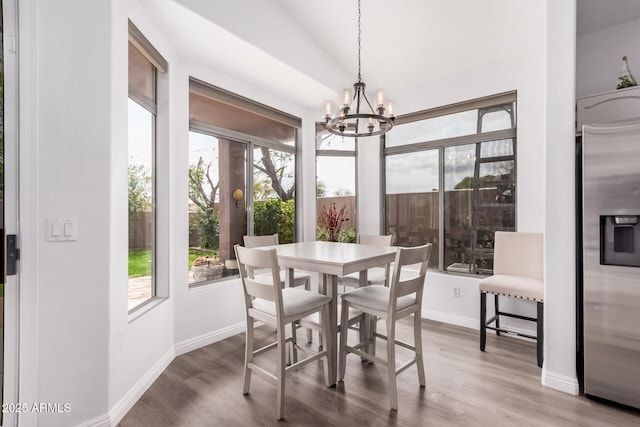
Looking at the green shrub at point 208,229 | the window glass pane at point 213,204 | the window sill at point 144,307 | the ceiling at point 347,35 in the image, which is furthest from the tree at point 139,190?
the ceiling at point 347,35

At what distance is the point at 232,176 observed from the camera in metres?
3.47

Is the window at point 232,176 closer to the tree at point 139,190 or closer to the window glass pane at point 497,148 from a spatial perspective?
the tree at point 139,190

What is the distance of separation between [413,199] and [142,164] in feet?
10.0

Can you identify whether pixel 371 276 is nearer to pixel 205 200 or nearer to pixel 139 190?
pixel 205 200

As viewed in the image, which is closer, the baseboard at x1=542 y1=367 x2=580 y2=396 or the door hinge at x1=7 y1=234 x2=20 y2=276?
the door hinge at x1=7 y1=234 x2=20 y2=276

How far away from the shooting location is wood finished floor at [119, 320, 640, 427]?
1.87m

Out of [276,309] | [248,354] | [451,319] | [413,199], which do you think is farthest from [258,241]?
[451,319]

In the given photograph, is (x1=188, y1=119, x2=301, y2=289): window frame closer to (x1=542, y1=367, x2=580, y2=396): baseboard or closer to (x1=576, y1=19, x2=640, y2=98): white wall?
(x1=542, y1=367, x2=580, y2=396): baseboard

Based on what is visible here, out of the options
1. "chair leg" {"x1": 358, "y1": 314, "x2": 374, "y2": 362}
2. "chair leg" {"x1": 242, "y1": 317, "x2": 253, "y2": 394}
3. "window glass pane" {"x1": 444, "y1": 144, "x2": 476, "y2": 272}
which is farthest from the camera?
"window glass pane" {"x1": 444, "y1": 144, "x2": 476, "y2": 272}

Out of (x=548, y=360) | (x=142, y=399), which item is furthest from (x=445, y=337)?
(x=142, y=399)

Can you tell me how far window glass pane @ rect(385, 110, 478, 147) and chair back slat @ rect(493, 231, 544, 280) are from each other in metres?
1.27

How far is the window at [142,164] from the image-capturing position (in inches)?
90.7

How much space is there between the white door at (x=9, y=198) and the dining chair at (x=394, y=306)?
5.97 ft

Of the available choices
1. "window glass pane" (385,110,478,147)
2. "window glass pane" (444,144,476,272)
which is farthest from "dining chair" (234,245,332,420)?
"window glass pane" (385,110,478,147)
